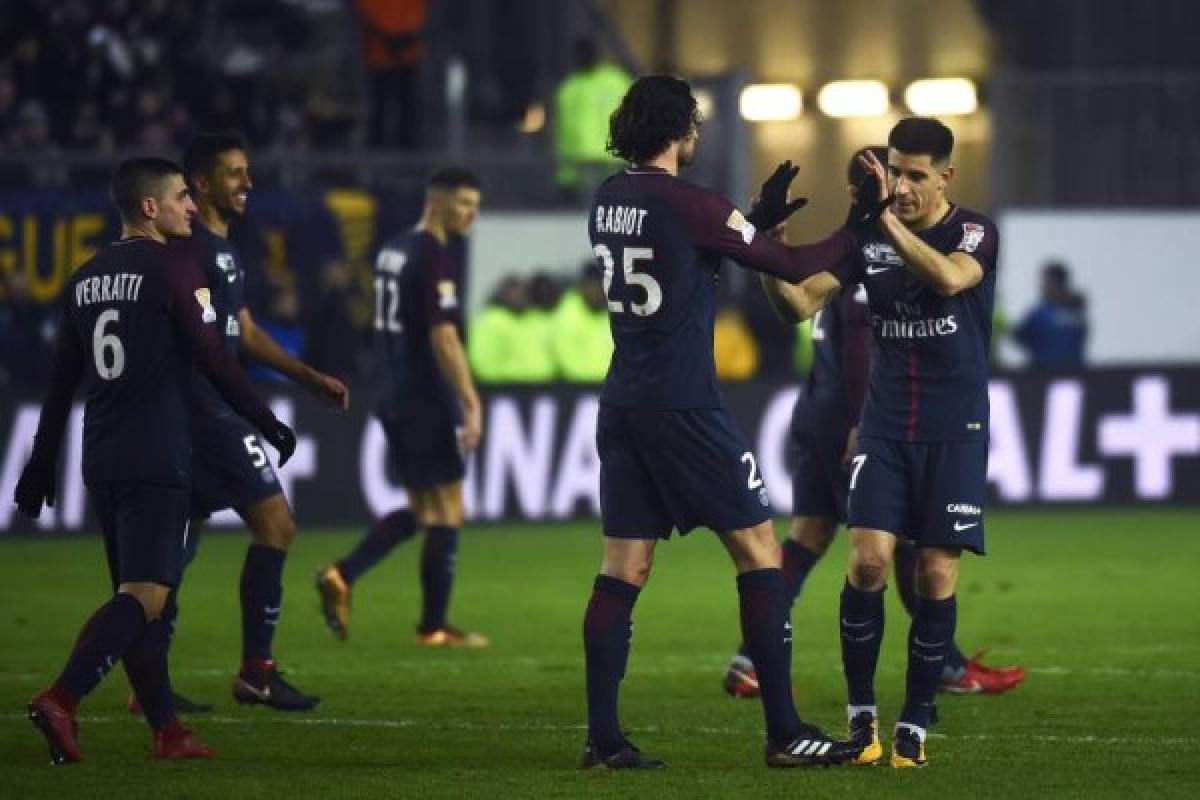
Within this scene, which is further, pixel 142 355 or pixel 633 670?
pixel 633 670

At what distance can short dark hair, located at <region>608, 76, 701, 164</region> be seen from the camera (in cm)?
891

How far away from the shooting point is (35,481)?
9.55m

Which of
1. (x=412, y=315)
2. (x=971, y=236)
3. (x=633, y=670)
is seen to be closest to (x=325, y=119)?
(x=412, y=315)

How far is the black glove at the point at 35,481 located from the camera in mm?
9531

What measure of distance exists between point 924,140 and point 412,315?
4561 mm

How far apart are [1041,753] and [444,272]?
15.5 feet

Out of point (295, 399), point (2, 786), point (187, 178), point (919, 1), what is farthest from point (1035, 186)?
point (2, 786)

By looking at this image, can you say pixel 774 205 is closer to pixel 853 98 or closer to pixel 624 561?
pixel 624 561

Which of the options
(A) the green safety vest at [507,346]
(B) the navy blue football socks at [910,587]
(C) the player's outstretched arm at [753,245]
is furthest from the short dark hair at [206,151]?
(A) the green safety vest at [507,346]

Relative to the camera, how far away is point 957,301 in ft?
30.5

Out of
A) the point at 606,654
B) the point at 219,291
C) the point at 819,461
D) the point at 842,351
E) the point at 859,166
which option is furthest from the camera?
the point at 819,461

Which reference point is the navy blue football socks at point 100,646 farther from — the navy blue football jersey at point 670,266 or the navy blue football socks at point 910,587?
the navy blue football socks at point 910,587

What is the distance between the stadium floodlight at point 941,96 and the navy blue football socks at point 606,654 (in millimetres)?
17129

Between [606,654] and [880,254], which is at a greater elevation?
[880,254]
